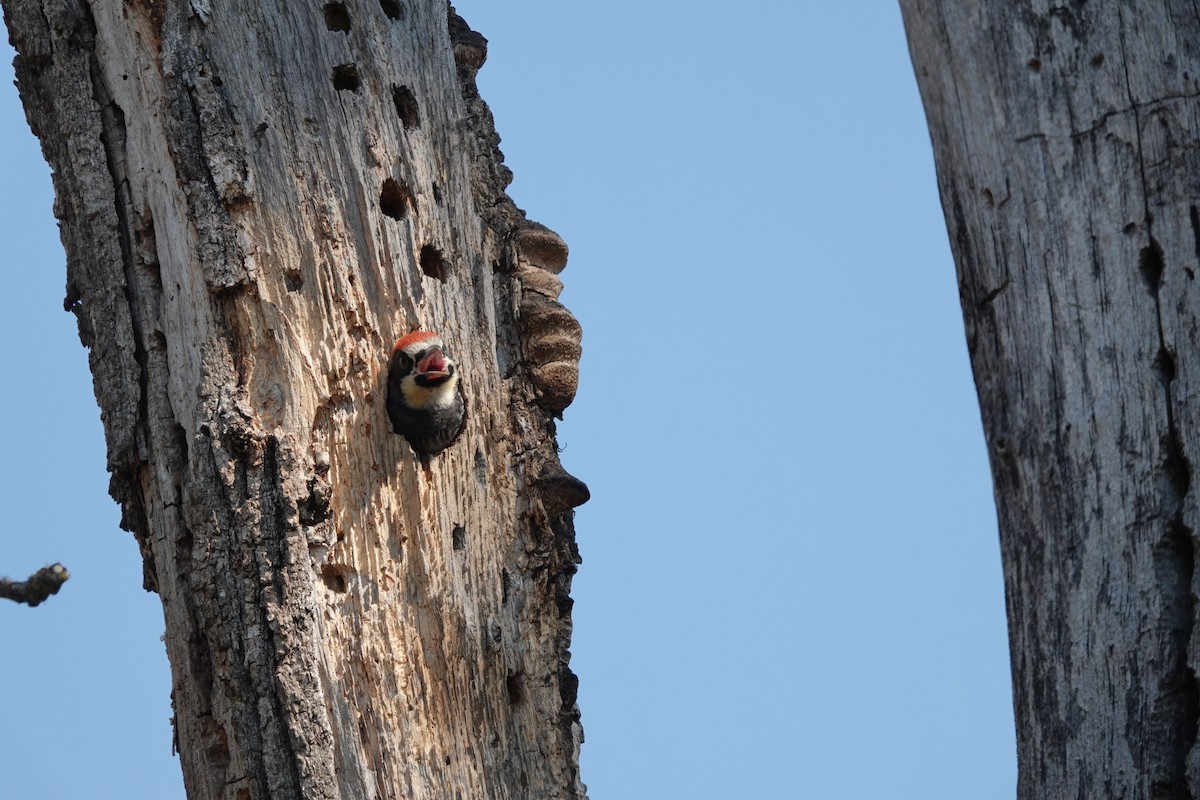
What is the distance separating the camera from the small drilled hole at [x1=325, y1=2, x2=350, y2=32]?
3.95 m

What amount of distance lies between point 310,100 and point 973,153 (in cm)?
189

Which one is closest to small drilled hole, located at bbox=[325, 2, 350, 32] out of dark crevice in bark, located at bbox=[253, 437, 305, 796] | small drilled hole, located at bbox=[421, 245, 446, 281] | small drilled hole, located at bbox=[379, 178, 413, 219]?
small drilled hole, located at bbox=[379, 178, 413, 219]

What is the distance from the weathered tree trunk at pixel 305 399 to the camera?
3539 mm

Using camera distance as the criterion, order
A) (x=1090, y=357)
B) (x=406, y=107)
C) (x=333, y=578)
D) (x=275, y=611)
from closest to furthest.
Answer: (x=1090, y=357) < (x=275, y=611) < (x=333, y=578) < (x=406, y=107)

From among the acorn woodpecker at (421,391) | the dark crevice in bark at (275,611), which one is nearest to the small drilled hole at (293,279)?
the acorn woodpecker at (421,391)

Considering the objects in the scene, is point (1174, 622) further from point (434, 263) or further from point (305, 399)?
point (434, 263)

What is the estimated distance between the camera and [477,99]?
169 inches

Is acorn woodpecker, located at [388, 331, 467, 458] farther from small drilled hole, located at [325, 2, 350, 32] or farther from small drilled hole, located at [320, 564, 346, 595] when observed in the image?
small drilled hole, located at [325, 2, 350, 32]

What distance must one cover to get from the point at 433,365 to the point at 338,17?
3.51 ft

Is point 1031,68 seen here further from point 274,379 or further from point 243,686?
point 243,686

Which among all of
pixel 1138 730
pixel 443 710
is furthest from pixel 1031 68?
pixel 443 710

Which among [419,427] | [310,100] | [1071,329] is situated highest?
[310,100]

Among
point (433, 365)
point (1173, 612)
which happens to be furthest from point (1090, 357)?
point (433, 365)

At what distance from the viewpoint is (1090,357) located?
8.52 ft
